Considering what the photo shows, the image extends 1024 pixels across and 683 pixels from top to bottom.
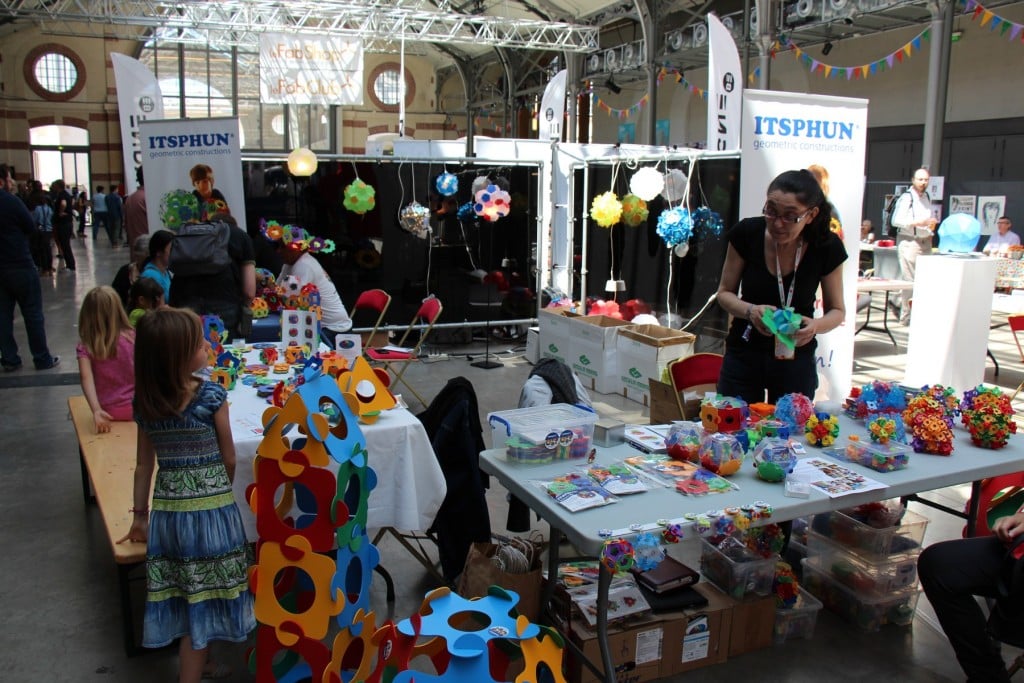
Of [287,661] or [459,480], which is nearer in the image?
[287,661]

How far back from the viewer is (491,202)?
733 cm

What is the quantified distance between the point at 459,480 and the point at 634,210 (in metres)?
4.37

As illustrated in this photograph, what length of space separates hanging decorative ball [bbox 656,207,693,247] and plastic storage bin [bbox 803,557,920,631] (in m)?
3.65

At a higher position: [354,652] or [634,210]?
[634,210]

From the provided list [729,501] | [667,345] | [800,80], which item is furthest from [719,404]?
[800,80]

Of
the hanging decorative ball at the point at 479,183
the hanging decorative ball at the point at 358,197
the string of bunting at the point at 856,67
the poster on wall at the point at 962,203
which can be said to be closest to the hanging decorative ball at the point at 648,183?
the hanging decorative ball at the point at 479,183

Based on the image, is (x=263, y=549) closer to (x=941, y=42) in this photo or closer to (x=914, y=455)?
(x=914, y=455)

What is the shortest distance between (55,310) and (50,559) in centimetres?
750

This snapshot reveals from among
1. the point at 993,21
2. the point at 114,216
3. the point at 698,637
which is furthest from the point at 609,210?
the point at 114,216

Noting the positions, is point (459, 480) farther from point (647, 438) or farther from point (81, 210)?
point (81, 210)

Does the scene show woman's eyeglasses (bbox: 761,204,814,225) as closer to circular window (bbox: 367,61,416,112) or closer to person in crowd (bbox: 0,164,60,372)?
person in crowd (bbox: 0,164,60,372)

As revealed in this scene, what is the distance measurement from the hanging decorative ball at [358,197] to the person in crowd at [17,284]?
2.53 meters

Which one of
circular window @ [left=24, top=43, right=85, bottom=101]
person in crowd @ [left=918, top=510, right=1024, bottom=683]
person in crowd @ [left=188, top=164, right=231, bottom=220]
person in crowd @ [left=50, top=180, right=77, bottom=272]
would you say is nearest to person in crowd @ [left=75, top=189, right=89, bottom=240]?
circular window @ [left=24, top=43, right=85, bottom=101]

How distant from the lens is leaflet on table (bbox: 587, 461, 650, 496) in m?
2.12
